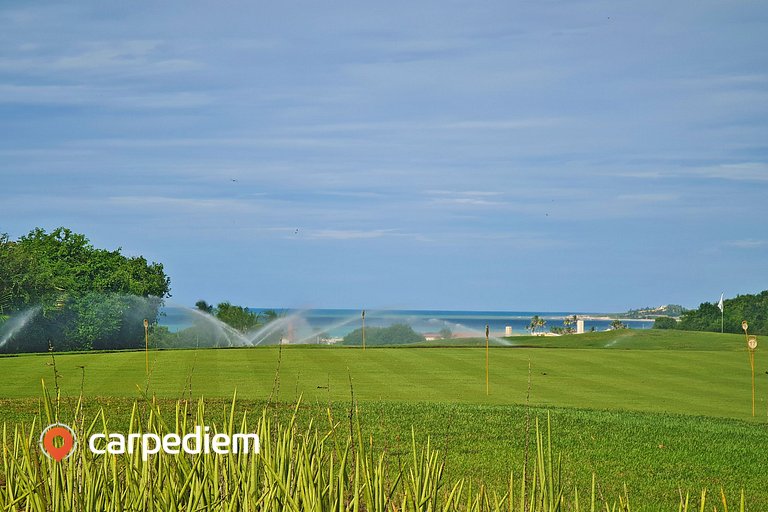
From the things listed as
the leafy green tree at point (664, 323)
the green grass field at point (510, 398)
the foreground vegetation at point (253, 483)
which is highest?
the leafy green tree at point (664, 323)

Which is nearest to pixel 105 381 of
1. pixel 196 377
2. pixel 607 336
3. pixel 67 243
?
pixel 196 377

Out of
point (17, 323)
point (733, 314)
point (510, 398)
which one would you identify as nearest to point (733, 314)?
point (733, 314)

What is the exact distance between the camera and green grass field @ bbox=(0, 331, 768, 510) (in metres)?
9.38

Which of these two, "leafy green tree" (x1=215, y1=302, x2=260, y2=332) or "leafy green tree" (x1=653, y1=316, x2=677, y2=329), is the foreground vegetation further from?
"leafy green tree" (x1=653, y1=316, x2=677, y2=329)

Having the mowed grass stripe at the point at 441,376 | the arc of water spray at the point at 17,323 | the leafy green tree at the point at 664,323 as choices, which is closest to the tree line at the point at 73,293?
the arc of water spray at the point at 17,323

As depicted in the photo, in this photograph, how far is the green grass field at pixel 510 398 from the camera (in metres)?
9.38

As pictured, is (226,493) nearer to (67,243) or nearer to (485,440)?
(485,440)

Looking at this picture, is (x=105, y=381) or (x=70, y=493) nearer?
(x=70, y=493)

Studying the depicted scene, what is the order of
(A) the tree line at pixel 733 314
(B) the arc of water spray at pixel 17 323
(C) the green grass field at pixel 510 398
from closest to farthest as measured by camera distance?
(C) the green grass field at pixel 510 398 < (B) the arc of water spray at pixel 17 323 < (A) the tree line at pixel 733 314

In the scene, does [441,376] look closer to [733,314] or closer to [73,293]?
[73,293]

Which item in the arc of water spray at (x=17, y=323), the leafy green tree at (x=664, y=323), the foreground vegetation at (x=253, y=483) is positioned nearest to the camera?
the foreground vegetation at (x=253, y=483)

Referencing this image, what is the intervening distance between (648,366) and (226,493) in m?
17.6

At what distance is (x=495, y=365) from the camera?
20.0 m

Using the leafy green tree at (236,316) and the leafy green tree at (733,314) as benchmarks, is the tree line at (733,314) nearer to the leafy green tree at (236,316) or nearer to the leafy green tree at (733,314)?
the leafy green tree at (733,314)
